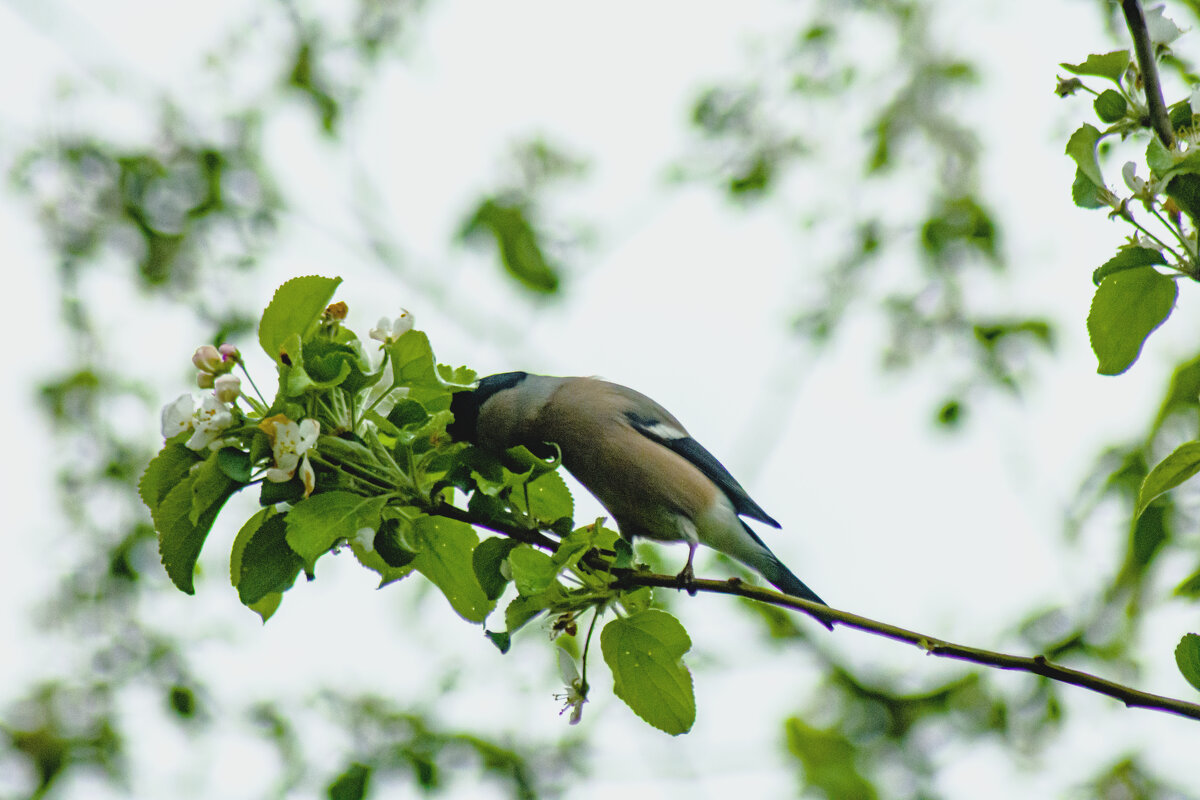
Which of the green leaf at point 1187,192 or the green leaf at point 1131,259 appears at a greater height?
the green leaf at point 1187,192

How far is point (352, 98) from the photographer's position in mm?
7957

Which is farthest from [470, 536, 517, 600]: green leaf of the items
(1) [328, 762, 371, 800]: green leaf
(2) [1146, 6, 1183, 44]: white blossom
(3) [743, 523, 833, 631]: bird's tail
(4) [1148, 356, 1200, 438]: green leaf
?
(1) [328, 762, 371, 800]: green leaf

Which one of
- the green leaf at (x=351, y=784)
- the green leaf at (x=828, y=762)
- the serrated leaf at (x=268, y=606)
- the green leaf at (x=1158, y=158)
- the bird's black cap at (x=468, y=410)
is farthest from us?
the green leaf at (x=351, y=784)

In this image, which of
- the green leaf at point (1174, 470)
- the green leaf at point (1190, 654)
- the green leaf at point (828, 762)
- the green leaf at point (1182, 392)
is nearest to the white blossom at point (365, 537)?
the green leaf at point (1174, 470)

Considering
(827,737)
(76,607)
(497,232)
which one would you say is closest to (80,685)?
(76,607)

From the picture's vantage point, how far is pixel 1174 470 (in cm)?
192

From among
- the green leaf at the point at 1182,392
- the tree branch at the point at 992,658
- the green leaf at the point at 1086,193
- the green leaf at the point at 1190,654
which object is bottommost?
the tree branch at the point at 992,658

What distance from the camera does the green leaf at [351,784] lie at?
5320 millimetres

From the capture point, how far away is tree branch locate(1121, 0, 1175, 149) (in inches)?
70.4

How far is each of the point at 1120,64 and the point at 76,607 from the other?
7.81 meters

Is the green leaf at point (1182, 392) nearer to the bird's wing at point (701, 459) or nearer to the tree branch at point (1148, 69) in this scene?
the bird's wing at point (701, 459)

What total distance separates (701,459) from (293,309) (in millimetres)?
2157

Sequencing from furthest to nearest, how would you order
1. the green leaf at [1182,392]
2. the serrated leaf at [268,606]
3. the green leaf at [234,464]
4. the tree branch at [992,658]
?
1. the green leaf at [1182,392]
2. the serrated leaf at [268,606]
3. the green leaf at [234,464]
4. the tree branch at [992,658]

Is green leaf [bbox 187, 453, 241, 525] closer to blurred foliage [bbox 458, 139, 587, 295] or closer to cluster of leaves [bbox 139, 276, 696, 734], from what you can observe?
cluster of leaves [bbox 139, 276, 696, 734]
